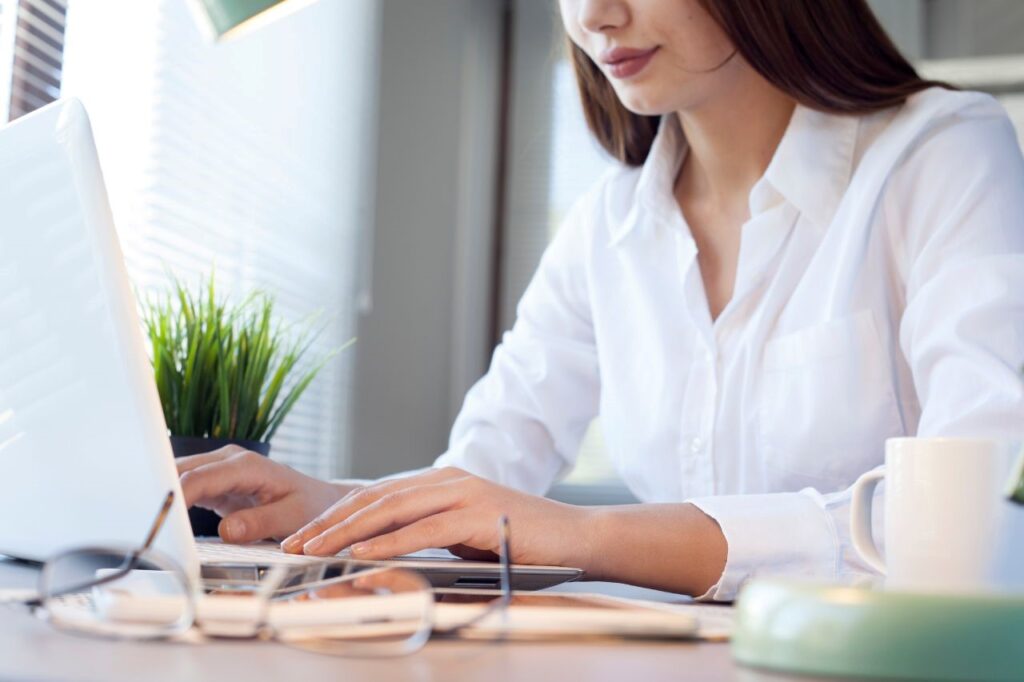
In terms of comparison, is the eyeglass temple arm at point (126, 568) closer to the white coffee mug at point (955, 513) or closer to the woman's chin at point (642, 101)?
the white coffee mug at point (955, 513)

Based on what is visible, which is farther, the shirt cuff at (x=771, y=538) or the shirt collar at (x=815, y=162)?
the shirt collar at (x=815, y=162)

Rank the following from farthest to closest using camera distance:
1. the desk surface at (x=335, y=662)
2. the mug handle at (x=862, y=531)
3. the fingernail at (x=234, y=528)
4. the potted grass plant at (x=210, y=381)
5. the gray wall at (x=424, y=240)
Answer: the gray wall at (x=424, y=240)
the potted grass plant at (x=210, y=381)
the fingernail at (x=234, y=528)
the mug handle at (x=862, y=531)
the desk surface at (x=335, y=662)

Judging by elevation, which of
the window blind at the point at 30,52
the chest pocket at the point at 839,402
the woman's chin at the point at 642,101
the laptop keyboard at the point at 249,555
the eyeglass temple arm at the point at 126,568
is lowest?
the laptop keyboard at the point at 249,555

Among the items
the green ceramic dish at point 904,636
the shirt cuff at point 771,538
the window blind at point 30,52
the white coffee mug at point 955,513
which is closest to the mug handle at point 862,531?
the white coffee mug at point 955,513

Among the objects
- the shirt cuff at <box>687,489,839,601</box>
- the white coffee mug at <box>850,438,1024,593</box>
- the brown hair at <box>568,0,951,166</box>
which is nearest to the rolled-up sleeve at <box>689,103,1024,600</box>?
the shirt cuff at <box>687,489,839,601</box>

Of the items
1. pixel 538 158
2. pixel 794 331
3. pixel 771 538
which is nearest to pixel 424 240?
pixel 538 158

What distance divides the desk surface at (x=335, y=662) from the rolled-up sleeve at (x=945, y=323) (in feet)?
1.25

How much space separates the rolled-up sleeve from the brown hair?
0.39 feet

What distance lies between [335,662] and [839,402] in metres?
0.96

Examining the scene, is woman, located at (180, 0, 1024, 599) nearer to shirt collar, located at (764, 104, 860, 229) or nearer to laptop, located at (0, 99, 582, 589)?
shirt collar, located at (764, 104, 860, 229)

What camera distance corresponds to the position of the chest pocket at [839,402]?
1.26m

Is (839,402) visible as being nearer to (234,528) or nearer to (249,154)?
(234,528)

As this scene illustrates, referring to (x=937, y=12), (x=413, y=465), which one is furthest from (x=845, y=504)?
(x=937, y=12)

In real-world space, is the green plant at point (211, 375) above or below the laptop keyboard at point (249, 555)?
above
